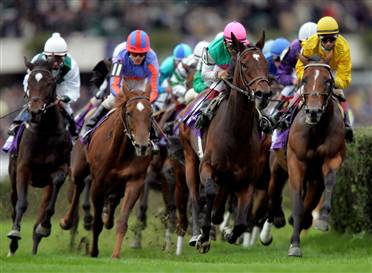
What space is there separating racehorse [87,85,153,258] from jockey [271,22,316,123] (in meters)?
2.25

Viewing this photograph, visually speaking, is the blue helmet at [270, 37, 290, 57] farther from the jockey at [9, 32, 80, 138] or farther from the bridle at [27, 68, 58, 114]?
the bridle at [27, 68, 58, 114]

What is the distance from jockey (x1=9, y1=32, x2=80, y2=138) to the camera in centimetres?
1650

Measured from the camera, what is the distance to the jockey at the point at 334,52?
1529cm

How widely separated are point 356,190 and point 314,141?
1.88 meters

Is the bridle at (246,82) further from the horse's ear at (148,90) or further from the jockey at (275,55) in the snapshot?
the jockey at (275,55)

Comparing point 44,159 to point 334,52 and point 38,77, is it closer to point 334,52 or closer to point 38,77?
point 38,77

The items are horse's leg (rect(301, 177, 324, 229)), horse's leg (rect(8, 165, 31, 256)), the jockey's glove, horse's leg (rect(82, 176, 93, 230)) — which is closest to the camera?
horse's leg (rect(8, 165, 31, 256))

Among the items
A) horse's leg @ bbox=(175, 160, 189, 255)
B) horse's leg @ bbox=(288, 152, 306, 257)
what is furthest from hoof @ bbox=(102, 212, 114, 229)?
horse's leg @ bbox=(288, 152, 306, 257)

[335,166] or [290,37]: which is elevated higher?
[290,37]

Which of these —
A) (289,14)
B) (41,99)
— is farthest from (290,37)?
(41,99)

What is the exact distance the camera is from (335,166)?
14.9 metres

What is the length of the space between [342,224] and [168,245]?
2.18 metres

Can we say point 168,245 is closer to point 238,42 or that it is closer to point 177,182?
point 177,182

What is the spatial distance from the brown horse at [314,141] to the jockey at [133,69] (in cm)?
199
